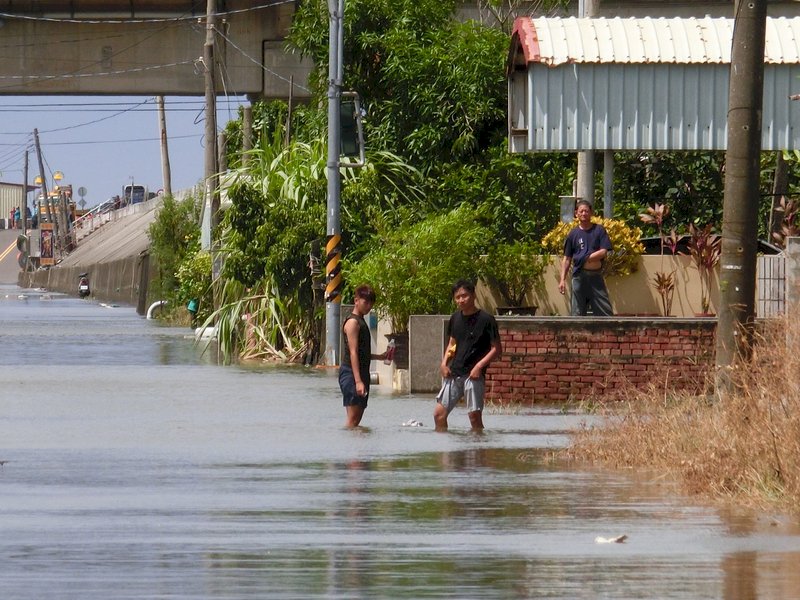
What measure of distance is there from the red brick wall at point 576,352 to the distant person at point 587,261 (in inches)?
52.6

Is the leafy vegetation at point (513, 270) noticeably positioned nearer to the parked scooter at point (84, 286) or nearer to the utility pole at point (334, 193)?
the utility pole at point (334, 193)

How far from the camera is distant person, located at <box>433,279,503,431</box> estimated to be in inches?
648

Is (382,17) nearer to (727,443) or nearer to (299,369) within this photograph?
(299,369)

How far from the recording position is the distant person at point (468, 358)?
1647cm


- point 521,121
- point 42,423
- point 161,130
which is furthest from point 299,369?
point 161,130

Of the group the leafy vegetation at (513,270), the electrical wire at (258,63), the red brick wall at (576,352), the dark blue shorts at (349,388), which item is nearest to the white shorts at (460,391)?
the dark blue shorts at (349,388)

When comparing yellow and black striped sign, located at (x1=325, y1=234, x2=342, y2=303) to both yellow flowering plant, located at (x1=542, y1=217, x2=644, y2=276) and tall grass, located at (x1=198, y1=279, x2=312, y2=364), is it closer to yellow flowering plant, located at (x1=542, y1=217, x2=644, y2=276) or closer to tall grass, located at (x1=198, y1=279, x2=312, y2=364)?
tall grass, located at (x1=198, y1=279, x2=312, y2=364)

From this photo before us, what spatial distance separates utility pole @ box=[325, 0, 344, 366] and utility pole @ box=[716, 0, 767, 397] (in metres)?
11.9

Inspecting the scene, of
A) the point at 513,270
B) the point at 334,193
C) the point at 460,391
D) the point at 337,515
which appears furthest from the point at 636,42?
the point at 337,515

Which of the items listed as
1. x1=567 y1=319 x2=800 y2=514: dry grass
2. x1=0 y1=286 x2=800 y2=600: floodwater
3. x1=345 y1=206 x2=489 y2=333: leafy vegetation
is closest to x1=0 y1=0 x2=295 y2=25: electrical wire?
x1=345 y1=206 x2=489 y2=333: leafy vegetation

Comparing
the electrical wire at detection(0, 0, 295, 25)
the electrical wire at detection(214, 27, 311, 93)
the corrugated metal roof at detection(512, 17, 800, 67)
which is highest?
the electrical wire at detection(0, 0, 295, 25)

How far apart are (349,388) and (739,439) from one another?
5609 millimetres

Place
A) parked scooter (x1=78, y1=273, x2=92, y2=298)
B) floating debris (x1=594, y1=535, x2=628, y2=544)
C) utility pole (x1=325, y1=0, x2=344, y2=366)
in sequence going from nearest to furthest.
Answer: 1. floating debris (x1=594, y1=535, x2=628, y2=544)
2. utility pole (x1=325, y1=0, x2=344, y2=366)
3. parked scooter (x1=78, y1=273, x2=92, y2=298)

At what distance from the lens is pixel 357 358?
16688 millimetres
